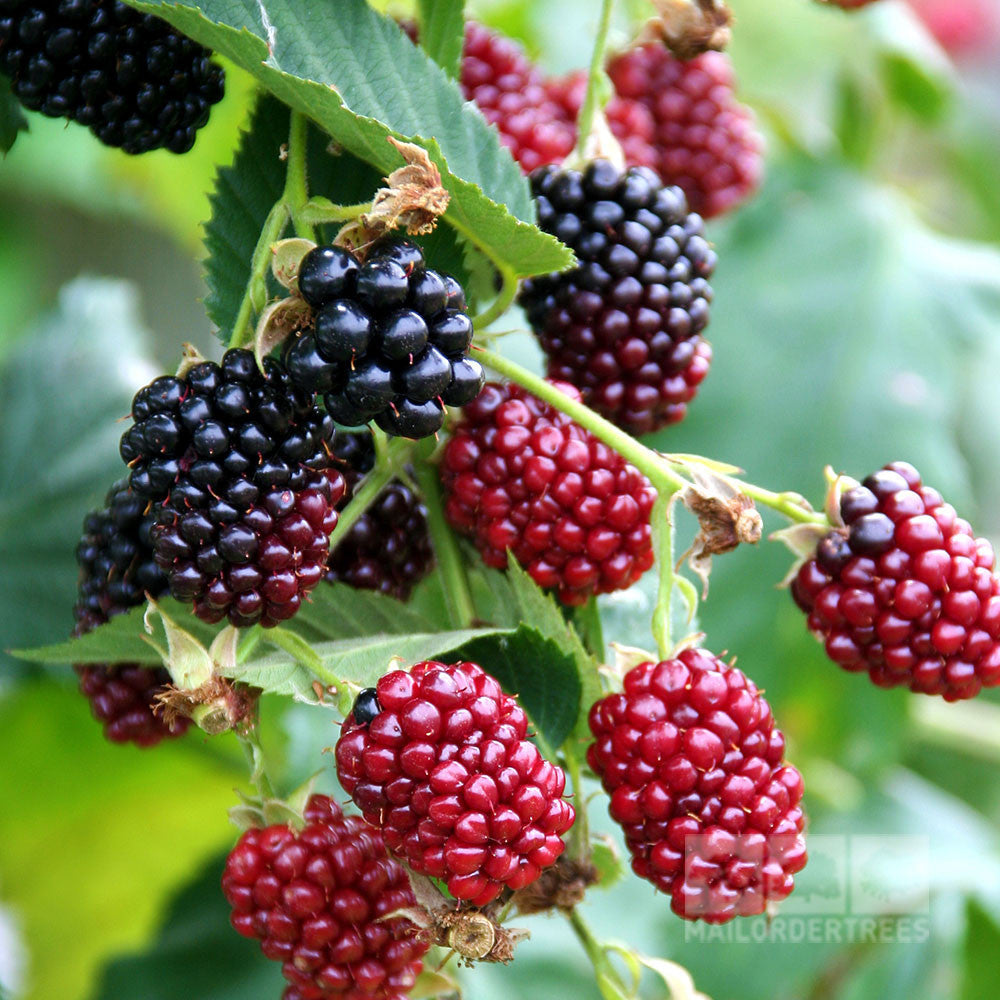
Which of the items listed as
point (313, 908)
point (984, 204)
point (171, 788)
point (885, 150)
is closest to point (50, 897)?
point (171, 788)

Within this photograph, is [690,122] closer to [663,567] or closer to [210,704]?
[663,567]

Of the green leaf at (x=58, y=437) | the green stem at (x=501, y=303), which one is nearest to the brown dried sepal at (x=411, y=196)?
the green stem at (x=501, y=303)

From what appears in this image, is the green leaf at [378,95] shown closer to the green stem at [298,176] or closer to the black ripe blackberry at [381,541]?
the green stem at [298,176]

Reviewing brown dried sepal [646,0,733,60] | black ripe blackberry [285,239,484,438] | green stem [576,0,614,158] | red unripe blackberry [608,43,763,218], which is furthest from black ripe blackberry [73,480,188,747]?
red unripe blackberry [608,43,763,218]

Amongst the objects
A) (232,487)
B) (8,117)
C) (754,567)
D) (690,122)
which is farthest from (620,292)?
(754,567)

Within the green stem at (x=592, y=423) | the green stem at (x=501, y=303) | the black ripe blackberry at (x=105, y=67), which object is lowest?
the green stem at (x=592, y=423)

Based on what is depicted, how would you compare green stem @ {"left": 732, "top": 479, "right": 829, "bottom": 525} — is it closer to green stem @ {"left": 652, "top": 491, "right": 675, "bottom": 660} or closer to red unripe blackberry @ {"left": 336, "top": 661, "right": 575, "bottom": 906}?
green stem @ {"left": 652, "top": 491, "right": 675, "bottom": 660}

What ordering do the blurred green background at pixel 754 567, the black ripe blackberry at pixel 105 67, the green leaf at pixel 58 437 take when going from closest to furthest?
the black ripe blackberry at pixel 105 67 < the green leaf at pixel 58 437 < the blurred green background at pixel 754 567
